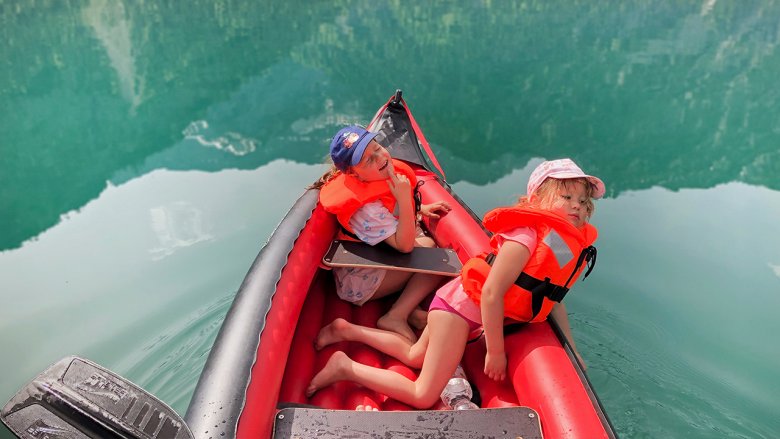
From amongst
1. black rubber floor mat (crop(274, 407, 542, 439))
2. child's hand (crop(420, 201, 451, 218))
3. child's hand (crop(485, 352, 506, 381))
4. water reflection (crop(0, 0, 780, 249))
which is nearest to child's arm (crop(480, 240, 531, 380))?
child's hand (crop(485, 352, 506, 381))

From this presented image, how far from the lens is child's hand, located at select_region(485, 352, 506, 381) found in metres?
1.69

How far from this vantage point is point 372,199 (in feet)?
7.08

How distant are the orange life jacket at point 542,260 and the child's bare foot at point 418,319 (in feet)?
1.38

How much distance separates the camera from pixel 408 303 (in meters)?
2.12

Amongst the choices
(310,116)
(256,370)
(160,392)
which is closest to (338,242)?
(256,370)

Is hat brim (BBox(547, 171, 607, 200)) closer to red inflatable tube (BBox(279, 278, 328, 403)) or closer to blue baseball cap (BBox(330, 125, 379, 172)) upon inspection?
blue baseball cap (BBox(330, 125, 379, 172))

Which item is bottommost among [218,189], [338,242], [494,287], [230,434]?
[218,189]

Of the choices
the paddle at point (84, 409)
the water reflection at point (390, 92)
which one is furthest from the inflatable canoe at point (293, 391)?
the water reflection at point (390, 92)

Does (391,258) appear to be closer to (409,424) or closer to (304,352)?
(304,352)

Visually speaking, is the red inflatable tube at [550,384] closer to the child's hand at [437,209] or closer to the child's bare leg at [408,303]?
the child's bare leg at [408,303]

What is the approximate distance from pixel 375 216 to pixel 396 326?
425 mm

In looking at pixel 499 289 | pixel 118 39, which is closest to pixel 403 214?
pixel 499 289

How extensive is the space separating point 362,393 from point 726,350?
1.92 metres

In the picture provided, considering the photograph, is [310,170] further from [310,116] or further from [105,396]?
[105,396]
